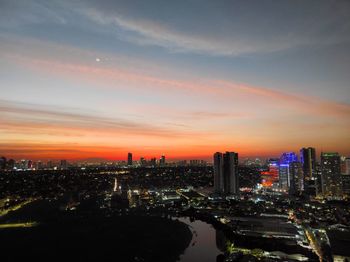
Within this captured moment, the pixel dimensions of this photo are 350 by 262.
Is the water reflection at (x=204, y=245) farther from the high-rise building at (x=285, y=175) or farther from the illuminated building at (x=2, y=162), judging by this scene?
the illuminated building at (x=2, y=162)

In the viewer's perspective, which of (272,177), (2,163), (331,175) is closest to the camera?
(331,175)

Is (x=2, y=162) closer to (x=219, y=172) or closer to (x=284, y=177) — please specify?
(x=219, y=172)

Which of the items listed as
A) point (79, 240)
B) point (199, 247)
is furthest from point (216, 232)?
point (79, 240)

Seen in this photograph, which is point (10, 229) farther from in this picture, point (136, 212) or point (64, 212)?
point (136, 212)

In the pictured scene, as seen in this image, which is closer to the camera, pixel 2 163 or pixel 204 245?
pixel 204 245

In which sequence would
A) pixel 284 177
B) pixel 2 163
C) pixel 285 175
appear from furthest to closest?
pixel 2 163 < pixel 284 177 < pixel 285 175

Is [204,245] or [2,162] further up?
[2,162]

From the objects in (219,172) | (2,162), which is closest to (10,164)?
(2,162)

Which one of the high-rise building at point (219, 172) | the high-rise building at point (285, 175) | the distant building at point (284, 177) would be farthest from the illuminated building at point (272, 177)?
the high-rise building at point (219, 172)
